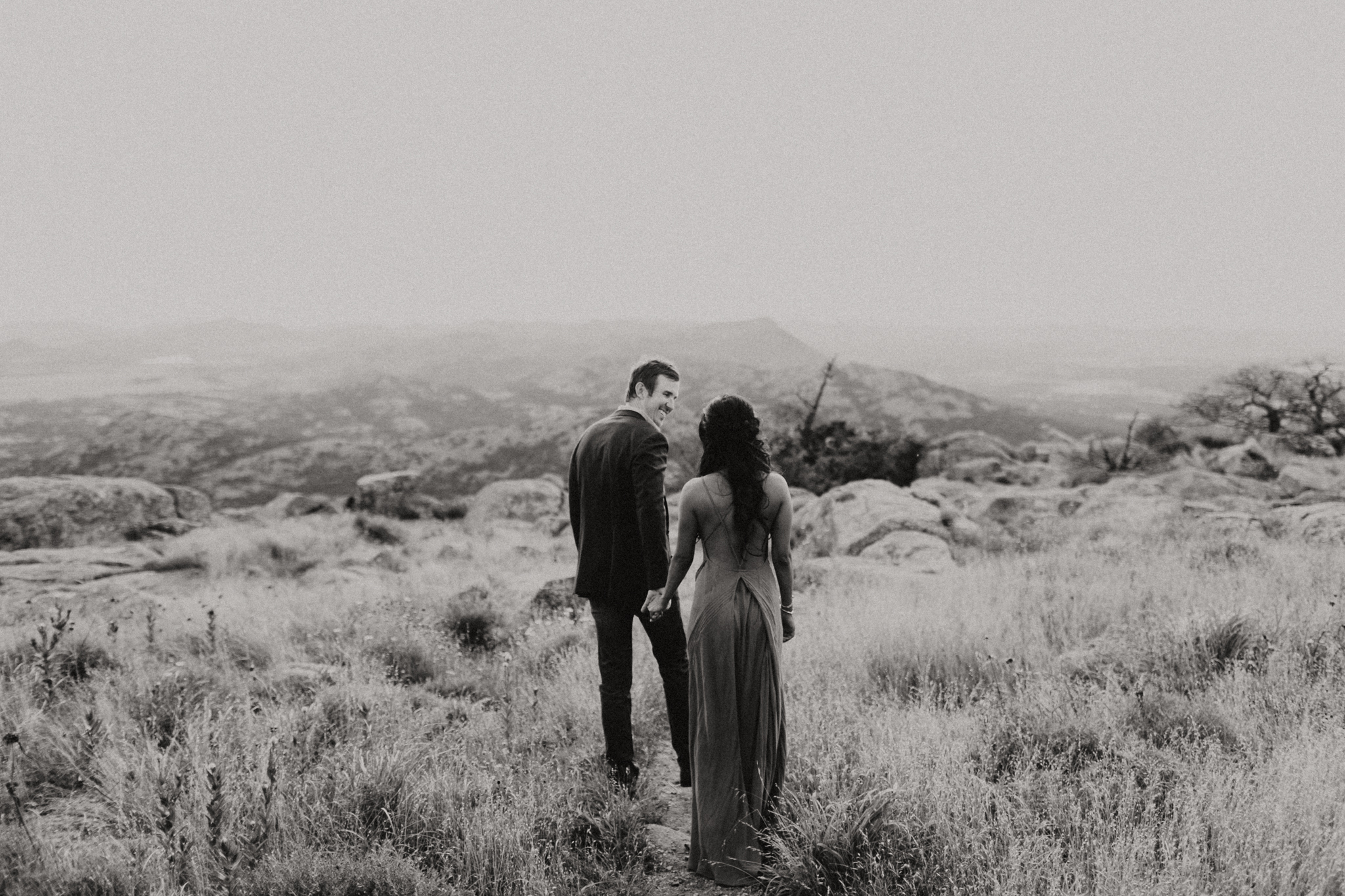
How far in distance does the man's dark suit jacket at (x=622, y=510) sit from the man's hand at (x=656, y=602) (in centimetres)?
6

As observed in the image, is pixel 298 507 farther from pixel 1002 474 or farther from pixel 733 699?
pixel 733 699

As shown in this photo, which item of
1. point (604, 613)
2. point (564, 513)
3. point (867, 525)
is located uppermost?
A: point (604, 613)

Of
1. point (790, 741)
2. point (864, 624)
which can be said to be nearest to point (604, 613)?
point (790, 741)

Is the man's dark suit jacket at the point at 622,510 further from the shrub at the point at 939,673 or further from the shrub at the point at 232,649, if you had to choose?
the shrub at the point at 232,649

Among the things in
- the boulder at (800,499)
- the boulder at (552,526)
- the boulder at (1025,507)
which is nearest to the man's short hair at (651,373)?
the boulder at (800,499)

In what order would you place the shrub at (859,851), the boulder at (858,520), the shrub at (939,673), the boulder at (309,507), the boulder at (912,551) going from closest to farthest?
the shrub at (859,851) → the shrub at (939,673) → the boulder at (912,551) → the boulder at (858,520) → the boulder at (309,507)

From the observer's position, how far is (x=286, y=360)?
185 m

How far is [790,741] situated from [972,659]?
2.27 metres

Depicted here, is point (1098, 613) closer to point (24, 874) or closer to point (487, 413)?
point (24, 874)

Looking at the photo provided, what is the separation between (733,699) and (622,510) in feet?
4.04

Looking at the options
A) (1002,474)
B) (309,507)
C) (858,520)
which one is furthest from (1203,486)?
(309,507)

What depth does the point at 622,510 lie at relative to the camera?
392 centimetres

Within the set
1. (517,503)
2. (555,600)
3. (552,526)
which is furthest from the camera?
(517,503)

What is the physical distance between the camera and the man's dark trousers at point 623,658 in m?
3.95
